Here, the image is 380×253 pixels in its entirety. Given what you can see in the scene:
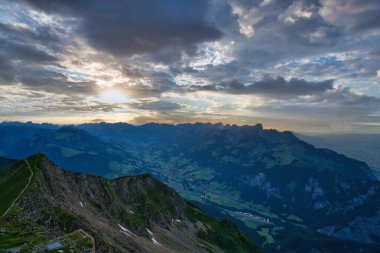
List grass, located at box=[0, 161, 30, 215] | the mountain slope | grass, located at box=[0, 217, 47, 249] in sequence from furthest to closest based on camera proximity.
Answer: grass, located at box=[0, 161, 30, 215], the mountain slope, grass, located at box=[0, 217, 47, 249]

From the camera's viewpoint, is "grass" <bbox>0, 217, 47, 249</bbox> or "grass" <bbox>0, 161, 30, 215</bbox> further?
"grass" <bbox>0, 161, 30, 215</bbox>

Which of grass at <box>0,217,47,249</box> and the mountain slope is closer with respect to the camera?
grass at <box>0,217,47,249</box>

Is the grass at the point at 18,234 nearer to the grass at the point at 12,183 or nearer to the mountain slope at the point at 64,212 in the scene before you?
the mountain slope at the point at 64,212

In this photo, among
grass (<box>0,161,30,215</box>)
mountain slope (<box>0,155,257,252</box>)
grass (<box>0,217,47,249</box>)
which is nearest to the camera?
grass (<box>0,217,47,249</box>)

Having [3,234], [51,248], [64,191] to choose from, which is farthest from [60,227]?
[64,191]

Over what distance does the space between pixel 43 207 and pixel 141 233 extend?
85594 millimetres

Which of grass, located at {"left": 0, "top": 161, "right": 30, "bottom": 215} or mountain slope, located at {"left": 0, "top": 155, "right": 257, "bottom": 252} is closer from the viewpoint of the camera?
mountain slope, located at {"left": 0, "top": 155, "right": 257, "bottom": 252}

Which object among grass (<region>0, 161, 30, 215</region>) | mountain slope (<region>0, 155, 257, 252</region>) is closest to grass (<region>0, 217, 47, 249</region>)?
mountain slope (<region>0, 155, 257, 252</region>)

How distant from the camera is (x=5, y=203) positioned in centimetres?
8381

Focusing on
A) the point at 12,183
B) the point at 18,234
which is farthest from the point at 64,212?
the point at 12,183

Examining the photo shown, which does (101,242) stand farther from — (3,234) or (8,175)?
(8,175)

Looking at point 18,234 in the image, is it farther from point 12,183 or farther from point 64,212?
point 12,183

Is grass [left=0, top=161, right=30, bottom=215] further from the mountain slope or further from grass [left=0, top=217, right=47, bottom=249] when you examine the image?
grass [left=0, top=217, right=47, bottom=249]

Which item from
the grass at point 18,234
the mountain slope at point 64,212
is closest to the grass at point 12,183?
the mountain slope at point 64,212
